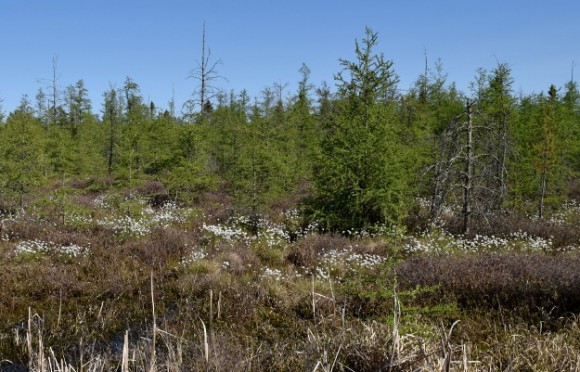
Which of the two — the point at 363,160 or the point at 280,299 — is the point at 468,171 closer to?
Answer: the point at 363,160

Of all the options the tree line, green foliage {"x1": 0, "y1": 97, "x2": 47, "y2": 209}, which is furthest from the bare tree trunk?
green foliage {"x1": 0, "y1": 97, "x2": 47, "y2": 209}

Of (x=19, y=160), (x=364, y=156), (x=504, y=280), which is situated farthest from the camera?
(x=19, y=160)

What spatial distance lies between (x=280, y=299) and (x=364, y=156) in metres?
5.81

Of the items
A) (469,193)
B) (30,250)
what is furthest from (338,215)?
(30,250)

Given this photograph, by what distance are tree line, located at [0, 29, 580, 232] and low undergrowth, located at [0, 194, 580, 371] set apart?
131cm

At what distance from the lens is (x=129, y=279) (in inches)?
351

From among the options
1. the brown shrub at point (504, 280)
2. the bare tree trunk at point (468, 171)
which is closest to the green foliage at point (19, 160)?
the brown shrub at point (504, 280)

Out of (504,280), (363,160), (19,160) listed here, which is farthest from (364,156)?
(19,160)

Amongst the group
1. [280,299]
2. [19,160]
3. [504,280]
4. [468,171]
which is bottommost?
[280,299]

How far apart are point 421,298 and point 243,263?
440 centimetres

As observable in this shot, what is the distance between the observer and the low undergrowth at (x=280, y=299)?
430cm

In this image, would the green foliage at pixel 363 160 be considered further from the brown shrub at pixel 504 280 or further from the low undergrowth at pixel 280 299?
the brown shrub at pixel 504 280

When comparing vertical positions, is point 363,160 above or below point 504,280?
above

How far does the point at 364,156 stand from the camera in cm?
1199
